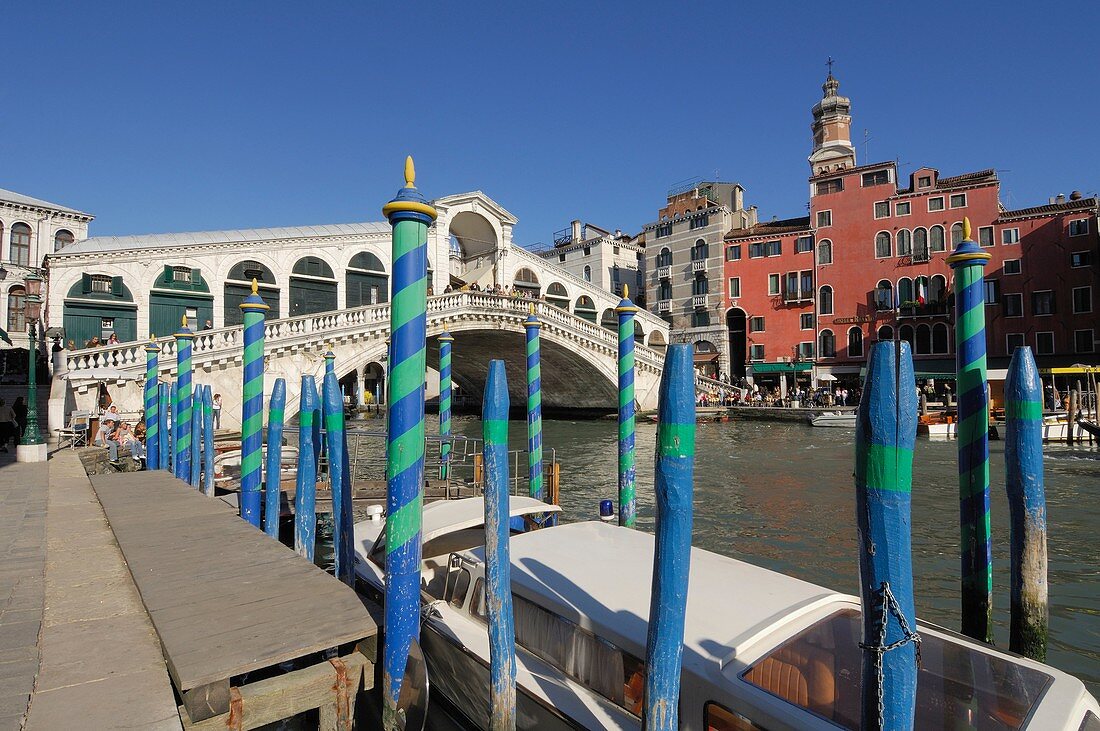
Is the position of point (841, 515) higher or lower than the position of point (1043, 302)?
lower

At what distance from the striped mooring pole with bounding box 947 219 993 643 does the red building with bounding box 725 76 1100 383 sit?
2287cm

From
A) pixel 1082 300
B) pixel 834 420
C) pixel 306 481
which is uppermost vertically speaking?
pixel 1082 300

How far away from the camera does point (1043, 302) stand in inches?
998

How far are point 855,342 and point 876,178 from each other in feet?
24.5

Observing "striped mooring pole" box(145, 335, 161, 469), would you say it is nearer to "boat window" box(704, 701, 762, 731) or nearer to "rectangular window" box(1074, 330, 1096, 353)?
"boat window" box(704, 701, 762, 731)

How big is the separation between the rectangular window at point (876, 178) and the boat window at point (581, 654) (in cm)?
3039

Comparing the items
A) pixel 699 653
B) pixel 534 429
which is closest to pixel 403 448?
pixel 699 653

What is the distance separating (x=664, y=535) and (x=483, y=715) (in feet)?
5.85

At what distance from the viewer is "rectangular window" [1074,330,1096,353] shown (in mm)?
24547

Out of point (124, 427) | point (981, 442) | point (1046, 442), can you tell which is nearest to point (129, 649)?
point (981, 442)

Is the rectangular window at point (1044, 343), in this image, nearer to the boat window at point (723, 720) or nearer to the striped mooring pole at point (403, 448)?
the boat window at point (723, 720)

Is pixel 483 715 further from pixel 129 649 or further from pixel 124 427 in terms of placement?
pixel 124 427

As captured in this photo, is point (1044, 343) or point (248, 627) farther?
point (1044, 343)

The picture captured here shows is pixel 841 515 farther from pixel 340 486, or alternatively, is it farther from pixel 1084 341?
pixel 1084 341
